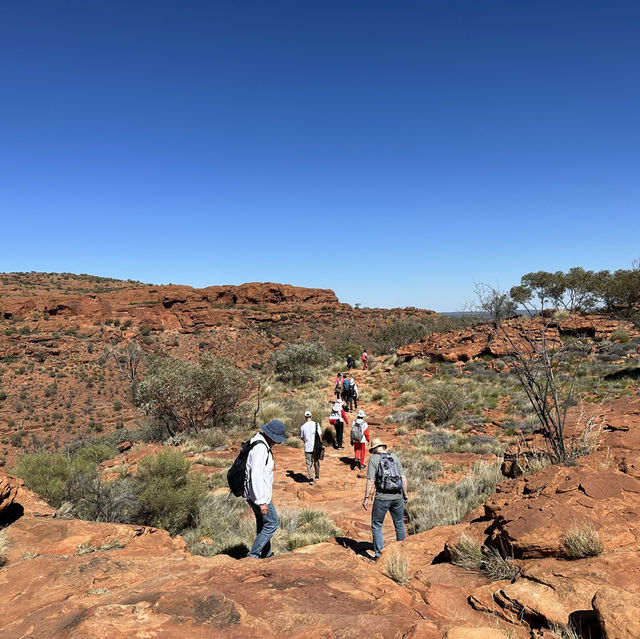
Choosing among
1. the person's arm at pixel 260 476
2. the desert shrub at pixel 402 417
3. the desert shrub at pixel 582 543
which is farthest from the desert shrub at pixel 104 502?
the desert shrub at pixel 402 417

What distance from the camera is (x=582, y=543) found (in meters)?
3.38

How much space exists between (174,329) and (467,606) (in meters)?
46.7

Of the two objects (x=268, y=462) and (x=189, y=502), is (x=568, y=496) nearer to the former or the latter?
(x=268, y=462)

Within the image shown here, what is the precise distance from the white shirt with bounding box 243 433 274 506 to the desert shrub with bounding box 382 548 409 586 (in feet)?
4.59

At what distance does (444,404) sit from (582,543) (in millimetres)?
11594

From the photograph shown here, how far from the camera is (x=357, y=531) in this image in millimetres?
6336

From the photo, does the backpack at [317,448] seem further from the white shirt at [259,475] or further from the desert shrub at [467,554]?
the desert shrub at [467,554]

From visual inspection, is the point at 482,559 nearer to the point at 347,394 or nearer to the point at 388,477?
the point at 388,477

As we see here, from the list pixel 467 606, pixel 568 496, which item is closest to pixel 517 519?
pixel 568 496

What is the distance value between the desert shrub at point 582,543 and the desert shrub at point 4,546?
527 cm

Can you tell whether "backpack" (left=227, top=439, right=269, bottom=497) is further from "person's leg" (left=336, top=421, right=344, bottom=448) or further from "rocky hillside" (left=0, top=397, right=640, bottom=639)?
"person's leg" (left=336, top=421, right=344, bottom=448)

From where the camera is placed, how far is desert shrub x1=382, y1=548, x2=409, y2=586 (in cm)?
372

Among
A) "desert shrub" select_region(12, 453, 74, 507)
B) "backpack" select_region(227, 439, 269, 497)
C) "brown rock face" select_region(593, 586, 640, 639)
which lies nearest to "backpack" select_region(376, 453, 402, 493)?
"backpack" select_region(227, 439, 269, 497)

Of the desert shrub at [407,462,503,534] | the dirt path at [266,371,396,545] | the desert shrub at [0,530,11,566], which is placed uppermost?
the desert shrub at [0,530,11,566]
